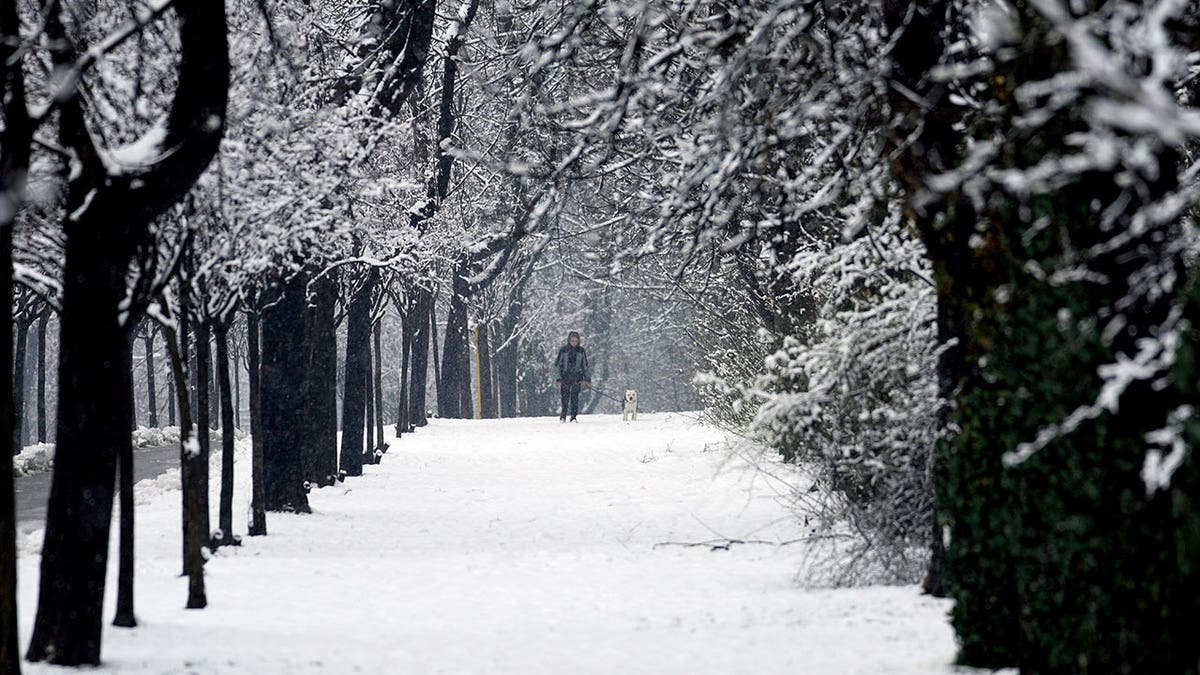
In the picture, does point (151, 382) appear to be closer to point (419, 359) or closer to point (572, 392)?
point (419, 359)

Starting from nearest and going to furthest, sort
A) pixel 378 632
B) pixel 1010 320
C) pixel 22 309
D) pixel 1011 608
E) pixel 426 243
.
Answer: pixel 1010 320, pixel 1011 608, pixel 378 632, pixel 426 243, pixel 22 309

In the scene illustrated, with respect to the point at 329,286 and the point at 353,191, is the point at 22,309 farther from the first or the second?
the point at 353,191

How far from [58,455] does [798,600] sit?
499 cm

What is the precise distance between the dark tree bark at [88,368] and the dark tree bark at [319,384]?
8004 millimetres

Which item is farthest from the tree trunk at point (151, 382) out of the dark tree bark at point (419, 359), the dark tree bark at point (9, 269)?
the dark tree bark at point (9, 269)

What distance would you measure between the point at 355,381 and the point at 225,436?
8.50 meters

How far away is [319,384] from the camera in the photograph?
17281 mm

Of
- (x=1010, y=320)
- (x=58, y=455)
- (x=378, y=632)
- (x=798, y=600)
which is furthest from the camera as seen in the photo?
(x=798, y=600)

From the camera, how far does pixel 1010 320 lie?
6195 millimetres

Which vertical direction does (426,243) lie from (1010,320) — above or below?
above

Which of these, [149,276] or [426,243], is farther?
[426,243]

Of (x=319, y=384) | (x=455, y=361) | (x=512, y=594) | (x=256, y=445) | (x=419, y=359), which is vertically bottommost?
(x=512, y=594)

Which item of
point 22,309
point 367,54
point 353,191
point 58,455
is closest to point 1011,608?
point 58,455

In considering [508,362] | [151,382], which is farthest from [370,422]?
[508,362]
